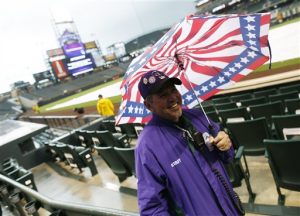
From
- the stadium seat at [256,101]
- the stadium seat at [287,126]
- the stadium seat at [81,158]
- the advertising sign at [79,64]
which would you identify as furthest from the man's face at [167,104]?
the advertising sign at [79,64]

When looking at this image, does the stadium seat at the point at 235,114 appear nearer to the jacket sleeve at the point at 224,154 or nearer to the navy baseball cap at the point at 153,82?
the jacket sleeve at the point at 224,154

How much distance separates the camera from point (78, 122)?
30.6 feet

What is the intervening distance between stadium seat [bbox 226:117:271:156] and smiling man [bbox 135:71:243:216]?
2.02 m

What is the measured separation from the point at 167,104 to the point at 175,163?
0.94ft

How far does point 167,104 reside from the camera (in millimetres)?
1494

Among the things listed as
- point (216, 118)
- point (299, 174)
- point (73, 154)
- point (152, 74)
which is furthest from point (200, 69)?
point (73, 154)

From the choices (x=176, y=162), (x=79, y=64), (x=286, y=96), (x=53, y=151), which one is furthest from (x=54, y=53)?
(x=176, y=162)

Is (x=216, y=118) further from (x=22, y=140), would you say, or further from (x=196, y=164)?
(x=22, y=140)

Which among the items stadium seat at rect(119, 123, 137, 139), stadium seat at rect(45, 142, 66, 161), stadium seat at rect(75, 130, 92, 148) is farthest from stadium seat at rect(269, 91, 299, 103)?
stadium seat at rect(45, 142, 66, 161)

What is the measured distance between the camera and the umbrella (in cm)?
191

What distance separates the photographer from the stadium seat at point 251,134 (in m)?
3.40

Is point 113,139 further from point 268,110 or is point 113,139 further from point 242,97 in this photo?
point 242,97

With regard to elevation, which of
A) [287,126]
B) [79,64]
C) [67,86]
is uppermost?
[79,64]

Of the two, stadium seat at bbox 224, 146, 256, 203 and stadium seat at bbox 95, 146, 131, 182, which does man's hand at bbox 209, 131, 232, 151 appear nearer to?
stadium seat at bbox 224, 146, 256, 203
